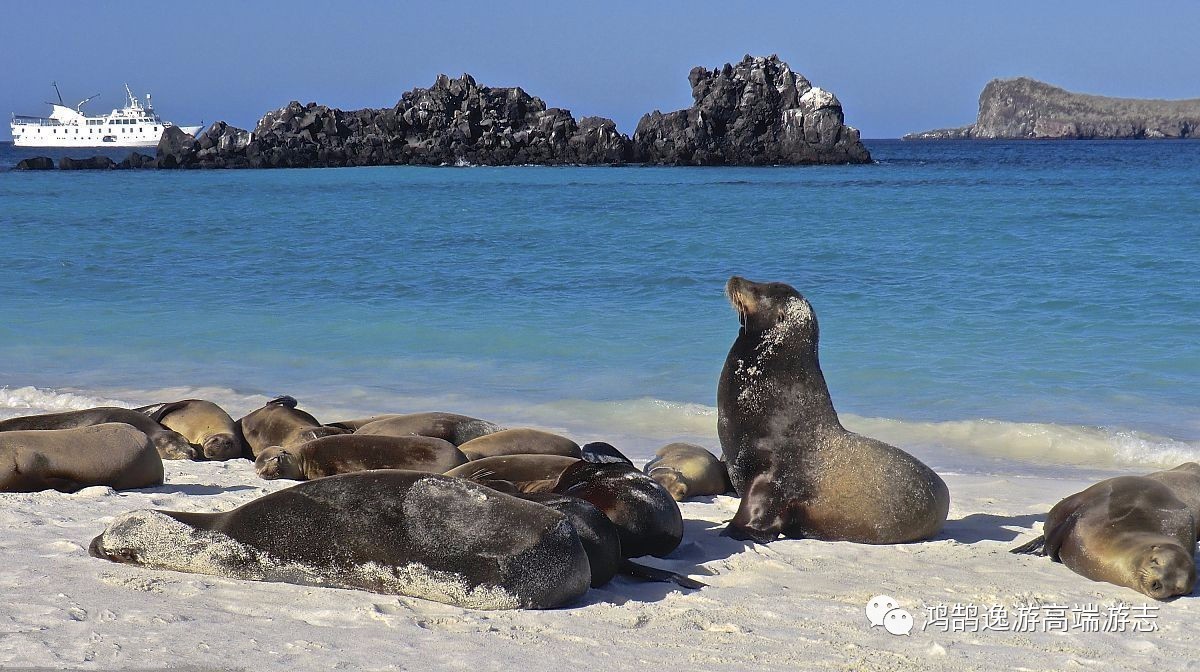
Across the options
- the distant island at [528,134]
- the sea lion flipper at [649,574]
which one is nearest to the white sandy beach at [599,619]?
the sea lion flipper at [649,574]

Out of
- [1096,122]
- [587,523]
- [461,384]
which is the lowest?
[461,384]

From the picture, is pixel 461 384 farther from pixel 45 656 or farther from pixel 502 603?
pixel 45 656

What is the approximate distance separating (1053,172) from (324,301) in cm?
4775

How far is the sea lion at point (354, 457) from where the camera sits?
6.24 meters

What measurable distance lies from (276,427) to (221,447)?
354 millimetres

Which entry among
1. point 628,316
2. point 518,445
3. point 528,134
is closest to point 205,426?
point 518,445

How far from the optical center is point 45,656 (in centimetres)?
301

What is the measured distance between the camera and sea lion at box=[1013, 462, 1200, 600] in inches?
183

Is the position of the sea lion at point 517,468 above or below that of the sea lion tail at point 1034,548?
above

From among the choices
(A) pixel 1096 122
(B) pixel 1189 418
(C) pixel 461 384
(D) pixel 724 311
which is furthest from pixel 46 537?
(A) pixel 1096 122

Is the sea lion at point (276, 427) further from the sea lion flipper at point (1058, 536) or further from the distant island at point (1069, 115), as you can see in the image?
the distant island at point (1069, 115)

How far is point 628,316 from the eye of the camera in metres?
14.6

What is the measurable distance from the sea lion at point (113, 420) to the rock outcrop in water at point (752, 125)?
66.6m

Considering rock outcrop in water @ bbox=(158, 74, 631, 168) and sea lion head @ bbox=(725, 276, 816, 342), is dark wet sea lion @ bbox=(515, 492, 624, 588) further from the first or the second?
rock outcrop in water @ bbox=(158, 74, 631, 168)
